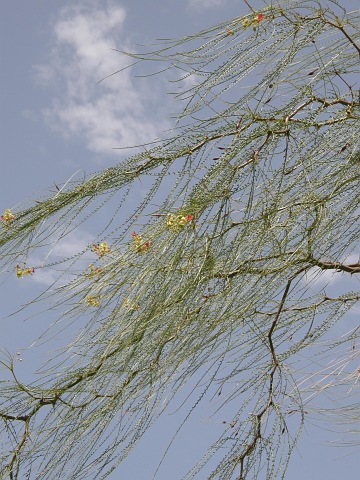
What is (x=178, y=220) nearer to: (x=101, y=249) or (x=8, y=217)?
(x=101, y=249)

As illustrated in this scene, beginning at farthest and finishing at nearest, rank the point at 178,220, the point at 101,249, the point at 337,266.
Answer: the point at 337,266
the point at 101,249
the point at 178,220

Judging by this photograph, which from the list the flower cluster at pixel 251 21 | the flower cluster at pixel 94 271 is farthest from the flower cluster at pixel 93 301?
the flower cluster at pixel 251 21

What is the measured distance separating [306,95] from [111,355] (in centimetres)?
55

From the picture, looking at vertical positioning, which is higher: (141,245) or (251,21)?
(251,21)

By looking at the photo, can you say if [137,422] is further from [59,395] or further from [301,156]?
[301,156]

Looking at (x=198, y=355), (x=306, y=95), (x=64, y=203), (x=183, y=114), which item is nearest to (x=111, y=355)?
(x=198, y=355)

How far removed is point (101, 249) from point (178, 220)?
0.17 m

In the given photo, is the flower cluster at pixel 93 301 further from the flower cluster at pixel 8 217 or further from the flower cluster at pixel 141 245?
the flower cluster at pixel 8 217

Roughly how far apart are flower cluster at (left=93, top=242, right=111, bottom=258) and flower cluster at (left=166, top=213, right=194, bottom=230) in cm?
15

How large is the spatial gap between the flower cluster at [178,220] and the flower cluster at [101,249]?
0.49 feet

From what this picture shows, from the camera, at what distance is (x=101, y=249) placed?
1199 mm

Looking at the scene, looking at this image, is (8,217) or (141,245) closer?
(141,245)

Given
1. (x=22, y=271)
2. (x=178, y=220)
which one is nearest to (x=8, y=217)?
(x=22, y=271)

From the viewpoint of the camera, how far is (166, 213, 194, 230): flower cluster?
1.08 m
